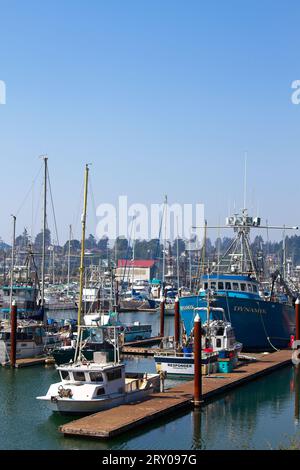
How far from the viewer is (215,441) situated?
32.2 m

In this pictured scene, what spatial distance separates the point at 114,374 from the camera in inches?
1425

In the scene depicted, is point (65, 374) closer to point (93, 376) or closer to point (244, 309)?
point (93, 376)

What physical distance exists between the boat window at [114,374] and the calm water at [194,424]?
2.71 m

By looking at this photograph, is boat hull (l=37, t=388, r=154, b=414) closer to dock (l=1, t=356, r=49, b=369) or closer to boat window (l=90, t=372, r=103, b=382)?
boat window (l=90, t=372, r=103, b=382)

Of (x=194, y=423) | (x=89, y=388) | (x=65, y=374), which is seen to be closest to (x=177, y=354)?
(x=194, y=423)

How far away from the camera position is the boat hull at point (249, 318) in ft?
196

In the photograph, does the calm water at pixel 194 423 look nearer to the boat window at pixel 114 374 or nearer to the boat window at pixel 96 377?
the boat window at pixel 96 377

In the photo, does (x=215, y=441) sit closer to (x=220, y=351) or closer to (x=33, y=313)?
(x=220, y=351)

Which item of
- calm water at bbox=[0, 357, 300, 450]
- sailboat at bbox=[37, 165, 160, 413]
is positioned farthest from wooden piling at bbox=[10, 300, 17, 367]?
sailboat at bbox=[37, 165, 160, 413]

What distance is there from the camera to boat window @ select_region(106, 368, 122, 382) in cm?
3575

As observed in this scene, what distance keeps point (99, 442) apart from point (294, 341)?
31492 millimetres

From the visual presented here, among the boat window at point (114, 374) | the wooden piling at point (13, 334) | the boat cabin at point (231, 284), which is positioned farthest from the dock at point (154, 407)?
the wooden piling at point (13, 334)

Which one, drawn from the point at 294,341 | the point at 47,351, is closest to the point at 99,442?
the point at 47,351

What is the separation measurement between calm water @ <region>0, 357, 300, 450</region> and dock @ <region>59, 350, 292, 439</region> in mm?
373
